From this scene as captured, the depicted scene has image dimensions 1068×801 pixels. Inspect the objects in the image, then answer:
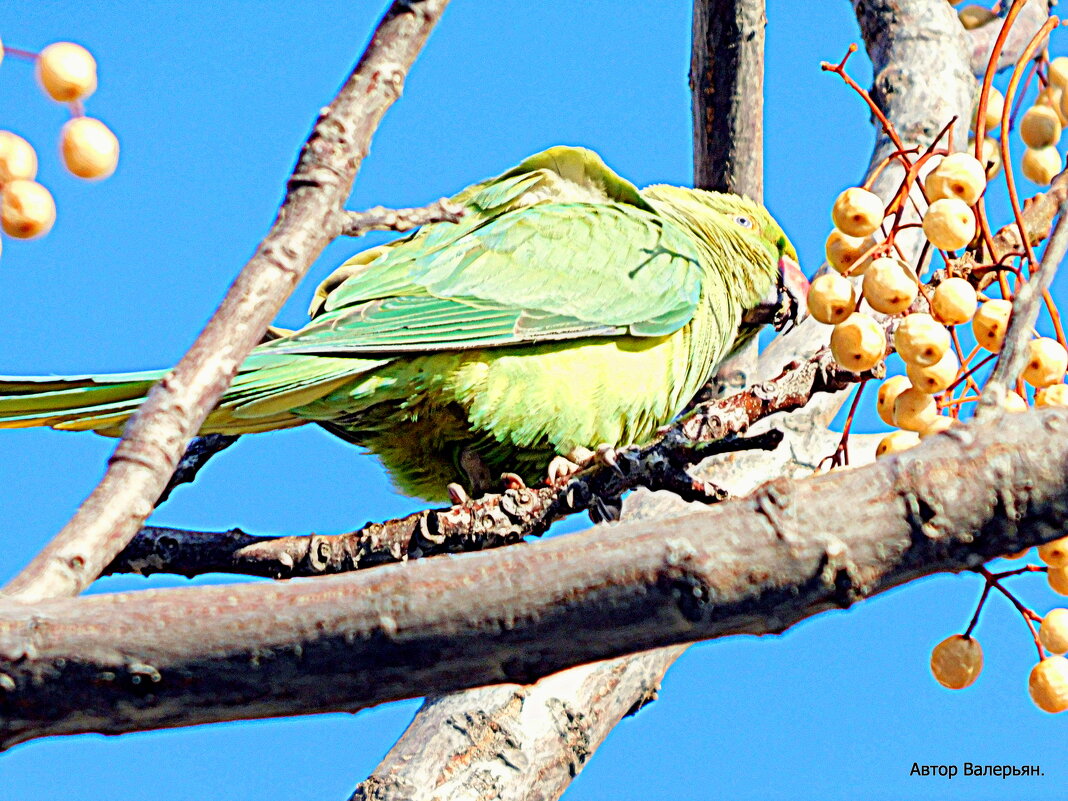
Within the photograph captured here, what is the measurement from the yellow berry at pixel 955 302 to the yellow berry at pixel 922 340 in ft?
0.19

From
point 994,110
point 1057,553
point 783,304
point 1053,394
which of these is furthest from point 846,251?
point 783,304

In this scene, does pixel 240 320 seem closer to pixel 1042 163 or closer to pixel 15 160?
pixel 15 160

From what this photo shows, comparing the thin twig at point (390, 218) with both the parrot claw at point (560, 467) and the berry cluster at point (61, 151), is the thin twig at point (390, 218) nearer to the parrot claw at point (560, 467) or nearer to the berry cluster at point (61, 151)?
the berry cluster at point (61, 151)

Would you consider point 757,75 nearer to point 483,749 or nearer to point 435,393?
point 435,393

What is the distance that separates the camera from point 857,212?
2.09 m

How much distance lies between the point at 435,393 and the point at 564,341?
0.45 metres

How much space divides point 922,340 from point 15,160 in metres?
1.40

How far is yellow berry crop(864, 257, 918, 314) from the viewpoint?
6.64 feet

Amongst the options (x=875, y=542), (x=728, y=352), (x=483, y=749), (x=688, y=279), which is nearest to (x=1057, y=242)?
(x=875, y=542)

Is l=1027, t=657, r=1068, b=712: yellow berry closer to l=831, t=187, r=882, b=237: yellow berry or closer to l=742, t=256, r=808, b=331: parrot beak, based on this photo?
l=831, t=187, r=882, b=237: yellow berry

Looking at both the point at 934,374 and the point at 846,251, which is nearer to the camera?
the point at 934,374

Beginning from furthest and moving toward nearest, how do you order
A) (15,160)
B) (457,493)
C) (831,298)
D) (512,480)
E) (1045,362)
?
(457,493) → (512,480) → (831,298) → (1045,362) → (15,160)

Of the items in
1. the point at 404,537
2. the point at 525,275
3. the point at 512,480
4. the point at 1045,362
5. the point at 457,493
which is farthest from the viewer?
the point at 525,275

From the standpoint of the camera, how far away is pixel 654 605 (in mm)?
1230
